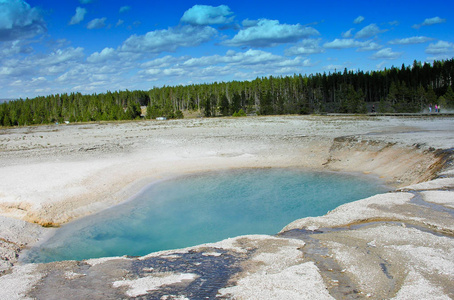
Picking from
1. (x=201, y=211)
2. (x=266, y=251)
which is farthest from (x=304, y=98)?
(x=266, y=251)

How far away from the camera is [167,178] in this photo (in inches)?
890

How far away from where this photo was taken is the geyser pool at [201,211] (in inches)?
508

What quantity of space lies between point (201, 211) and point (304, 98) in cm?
10362

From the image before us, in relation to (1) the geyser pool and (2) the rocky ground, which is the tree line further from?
(2) the rocky ground

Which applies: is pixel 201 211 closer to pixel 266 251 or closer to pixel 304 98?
pixel 266 251

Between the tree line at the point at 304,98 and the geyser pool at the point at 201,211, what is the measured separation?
6128 cm

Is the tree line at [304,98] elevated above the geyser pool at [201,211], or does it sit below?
above

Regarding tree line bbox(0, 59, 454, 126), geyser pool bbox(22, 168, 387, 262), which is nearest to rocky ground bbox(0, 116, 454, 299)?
geyser pool bbox(22, 168, 387, 262)

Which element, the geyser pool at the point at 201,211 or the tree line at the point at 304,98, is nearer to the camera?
the geyser pool at the point at 201,211

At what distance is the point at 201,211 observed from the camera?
16.6m

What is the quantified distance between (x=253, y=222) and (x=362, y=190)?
25.2ft

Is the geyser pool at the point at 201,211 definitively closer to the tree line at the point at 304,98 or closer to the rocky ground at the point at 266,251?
the rocky ground at the point at 266,251

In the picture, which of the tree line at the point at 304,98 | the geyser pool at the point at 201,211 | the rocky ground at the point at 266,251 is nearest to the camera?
the rocky ground at the point at 266,251

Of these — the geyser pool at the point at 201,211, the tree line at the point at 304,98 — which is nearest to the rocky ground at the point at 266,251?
the geyser pool at the point at 201,211
